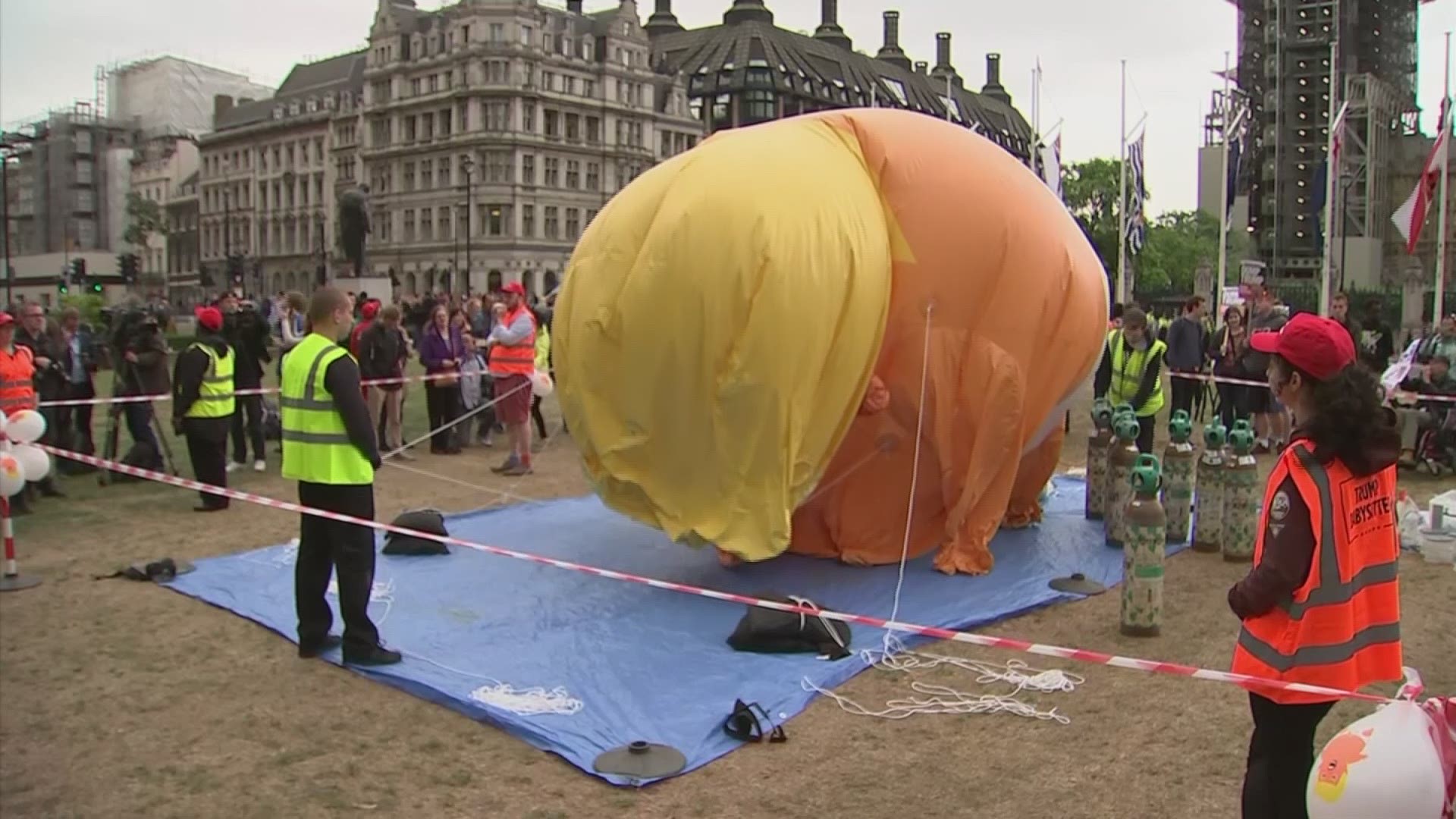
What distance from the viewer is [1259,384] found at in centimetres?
1302

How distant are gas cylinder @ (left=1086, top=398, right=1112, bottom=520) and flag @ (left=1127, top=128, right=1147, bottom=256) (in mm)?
15912

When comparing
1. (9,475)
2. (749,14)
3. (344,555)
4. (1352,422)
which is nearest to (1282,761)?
(1352,422)

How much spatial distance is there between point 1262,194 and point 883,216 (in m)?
45.1

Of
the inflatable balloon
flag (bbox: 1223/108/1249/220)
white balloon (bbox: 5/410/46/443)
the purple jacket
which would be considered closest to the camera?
the inflatable balloon

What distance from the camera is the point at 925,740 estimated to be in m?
5.28

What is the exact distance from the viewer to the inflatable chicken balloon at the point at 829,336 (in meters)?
6.93

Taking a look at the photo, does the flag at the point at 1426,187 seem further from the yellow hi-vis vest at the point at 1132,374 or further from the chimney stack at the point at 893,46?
the chimney stack at the point at 893,46

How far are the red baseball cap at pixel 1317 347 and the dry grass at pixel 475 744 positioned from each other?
2053mm

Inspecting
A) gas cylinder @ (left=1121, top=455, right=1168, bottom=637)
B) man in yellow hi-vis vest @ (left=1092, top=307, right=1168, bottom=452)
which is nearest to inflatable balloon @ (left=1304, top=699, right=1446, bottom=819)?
gas cylinder @ (left=1121, top=455, right=1168, bottom=637)

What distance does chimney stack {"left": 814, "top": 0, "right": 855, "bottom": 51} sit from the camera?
276ft

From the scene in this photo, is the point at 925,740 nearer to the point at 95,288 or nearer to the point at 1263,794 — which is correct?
the point at 1263,794

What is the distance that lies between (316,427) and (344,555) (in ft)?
2.40

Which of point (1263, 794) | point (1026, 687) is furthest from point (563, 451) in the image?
point (1263, 794)

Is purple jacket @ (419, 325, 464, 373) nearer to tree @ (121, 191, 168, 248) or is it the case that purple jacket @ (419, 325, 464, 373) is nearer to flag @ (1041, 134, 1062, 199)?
flag @ (1041, 134, 1062, 199)
